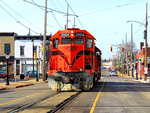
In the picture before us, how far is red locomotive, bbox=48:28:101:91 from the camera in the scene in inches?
733

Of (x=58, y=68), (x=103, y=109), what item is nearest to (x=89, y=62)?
(x=58, y=68)

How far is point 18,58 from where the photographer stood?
64.1 m

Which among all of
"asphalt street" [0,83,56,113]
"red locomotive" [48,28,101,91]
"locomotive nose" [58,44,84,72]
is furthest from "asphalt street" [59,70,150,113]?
"asphalt street" [0,83,56,113]

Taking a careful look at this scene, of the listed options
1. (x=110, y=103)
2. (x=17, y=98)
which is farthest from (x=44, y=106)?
(x=17, y=98)

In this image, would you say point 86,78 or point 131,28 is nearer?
point 86,78

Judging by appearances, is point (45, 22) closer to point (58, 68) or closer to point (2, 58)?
point (58, 68)

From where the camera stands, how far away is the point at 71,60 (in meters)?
18.9

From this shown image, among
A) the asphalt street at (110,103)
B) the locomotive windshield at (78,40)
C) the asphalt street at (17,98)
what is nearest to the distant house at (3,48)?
the asphalt street at (17,98)

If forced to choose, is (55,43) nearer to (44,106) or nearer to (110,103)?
(110,103)

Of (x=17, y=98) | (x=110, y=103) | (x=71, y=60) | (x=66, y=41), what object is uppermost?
(x=66, y=41)

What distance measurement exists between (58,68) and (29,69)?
47.9m

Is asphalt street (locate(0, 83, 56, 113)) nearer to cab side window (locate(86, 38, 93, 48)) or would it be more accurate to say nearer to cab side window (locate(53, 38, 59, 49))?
cab side window (locate(53, 38, 59, 49))

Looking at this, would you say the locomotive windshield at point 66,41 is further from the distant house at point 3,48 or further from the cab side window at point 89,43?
the distant house at point 3,48

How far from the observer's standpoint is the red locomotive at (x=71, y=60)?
18625 millimetres
